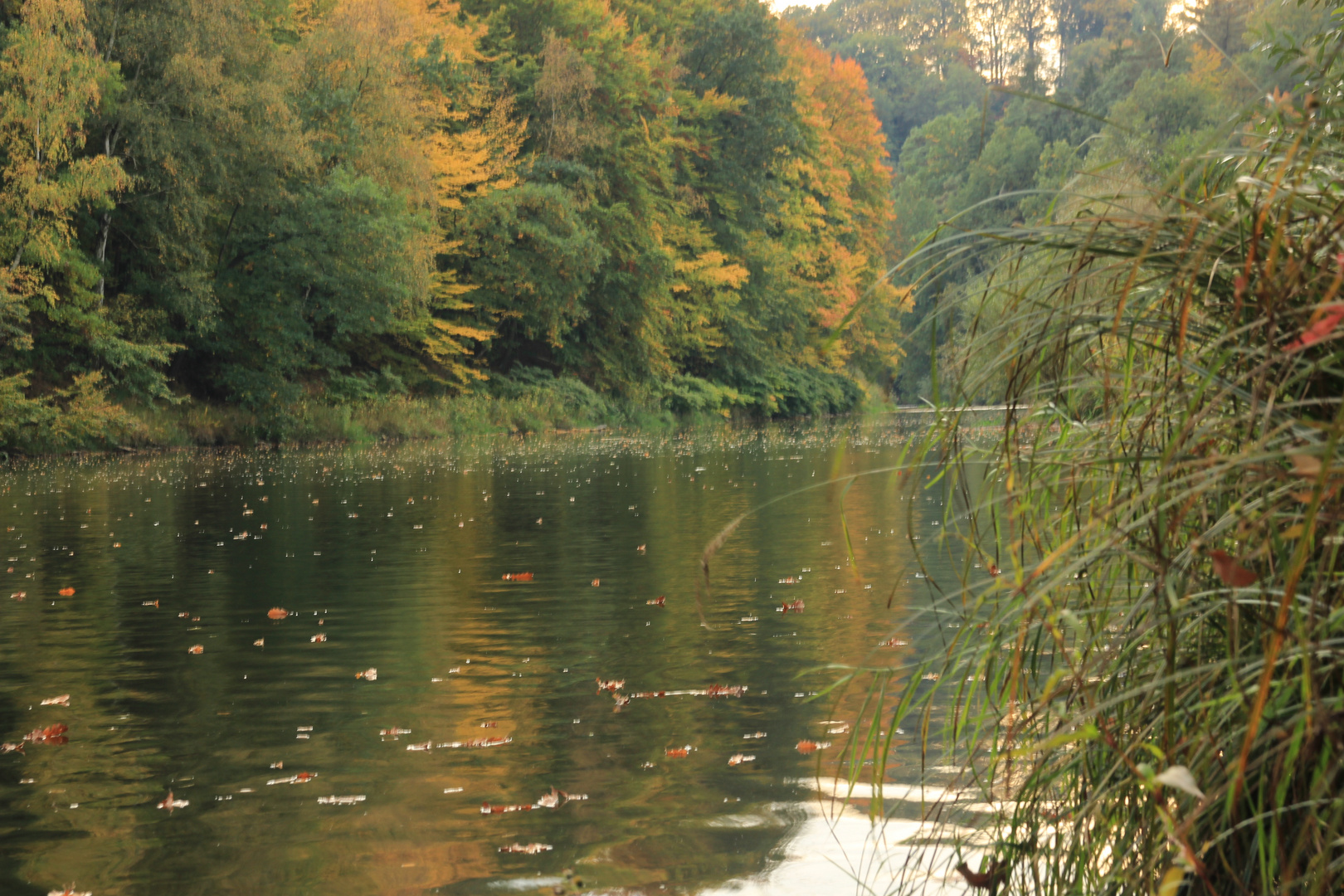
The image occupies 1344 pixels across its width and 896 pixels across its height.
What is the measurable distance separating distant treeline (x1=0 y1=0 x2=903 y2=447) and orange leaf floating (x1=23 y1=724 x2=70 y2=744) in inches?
792

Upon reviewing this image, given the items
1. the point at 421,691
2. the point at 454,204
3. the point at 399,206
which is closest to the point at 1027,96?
the point at 421,691

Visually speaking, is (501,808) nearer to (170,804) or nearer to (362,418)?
(170,804)

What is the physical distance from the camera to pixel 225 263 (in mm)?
32844

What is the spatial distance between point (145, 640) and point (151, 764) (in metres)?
2.85

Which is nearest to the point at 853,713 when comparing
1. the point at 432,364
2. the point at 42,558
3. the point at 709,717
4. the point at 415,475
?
the point at 709,717

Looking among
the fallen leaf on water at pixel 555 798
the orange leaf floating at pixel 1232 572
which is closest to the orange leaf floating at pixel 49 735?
the fallen leaf on water at pixel 555 798

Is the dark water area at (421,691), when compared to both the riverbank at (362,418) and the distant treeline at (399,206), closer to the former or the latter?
the riverbank at (362,418)

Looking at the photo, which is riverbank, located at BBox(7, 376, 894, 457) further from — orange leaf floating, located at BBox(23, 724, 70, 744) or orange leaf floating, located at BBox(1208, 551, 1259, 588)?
orange leaf floating, located at BBox(1208, 551, 1259, 588)

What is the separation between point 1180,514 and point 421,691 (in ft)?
15.6

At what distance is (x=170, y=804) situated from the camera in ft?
15.3

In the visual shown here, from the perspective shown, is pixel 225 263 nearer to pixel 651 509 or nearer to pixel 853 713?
pixel 651 509

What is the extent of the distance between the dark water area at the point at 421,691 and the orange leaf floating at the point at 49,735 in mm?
20

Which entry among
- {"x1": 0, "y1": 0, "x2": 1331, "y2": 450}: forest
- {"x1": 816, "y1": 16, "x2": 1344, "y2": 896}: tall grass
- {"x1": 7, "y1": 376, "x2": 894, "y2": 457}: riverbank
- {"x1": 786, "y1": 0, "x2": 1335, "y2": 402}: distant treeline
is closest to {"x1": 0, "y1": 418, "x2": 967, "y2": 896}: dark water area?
{"x1": 816, "y1": 16, "x2": 1344, "y2": 896}: tall grass

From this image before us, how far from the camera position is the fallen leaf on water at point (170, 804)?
182 inches
